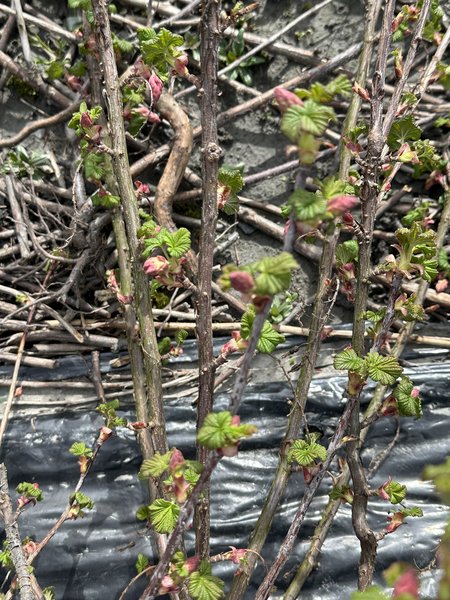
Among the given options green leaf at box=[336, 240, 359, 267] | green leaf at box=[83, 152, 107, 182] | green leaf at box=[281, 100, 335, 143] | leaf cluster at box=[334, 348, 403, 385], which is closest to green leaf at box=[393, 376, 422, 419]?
leaf cluster at box=[334, 348, 403, 385]

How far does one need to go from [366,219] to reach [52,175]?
132cm

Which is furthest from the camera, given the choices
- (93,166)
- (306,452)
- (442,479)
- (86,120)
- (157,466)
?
(93,166)

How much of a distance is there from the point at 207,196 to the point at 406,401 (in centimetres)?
65

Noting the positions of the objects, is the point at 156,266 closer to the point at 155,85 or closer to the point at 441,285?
the point at 155,85

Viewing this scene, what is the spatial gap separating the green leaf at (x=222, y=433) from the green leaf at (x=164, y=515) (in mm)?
332

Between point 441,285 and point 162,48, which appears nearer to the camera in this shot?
point 162,48

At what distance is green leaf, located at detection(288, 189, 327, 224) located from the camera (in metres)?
0.82

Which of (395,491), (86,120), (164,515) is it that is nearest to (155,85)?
(86,120)

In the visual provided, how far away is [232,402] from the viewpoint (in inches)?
39.8

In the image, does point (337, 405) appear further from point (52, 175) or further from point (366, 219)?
point (52, 175)

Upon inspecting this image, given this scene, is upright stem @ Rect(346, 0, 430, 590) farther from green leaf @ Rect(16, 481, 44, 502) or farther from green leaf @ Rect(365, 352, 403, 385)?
green leaf @ Rect(16, 481, 44, 502)

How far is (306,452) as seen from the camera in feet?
4.50

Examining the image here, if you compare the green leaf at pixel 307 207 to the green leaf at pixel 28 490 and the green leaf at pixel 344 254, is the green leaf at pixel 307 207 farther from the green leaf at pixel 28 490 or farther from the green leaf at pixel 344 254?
the green leaf at pixel 28 490

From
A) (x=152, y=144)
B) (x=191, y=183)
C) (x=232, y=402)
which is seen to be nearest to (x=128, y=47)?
(x=152, y=144)
